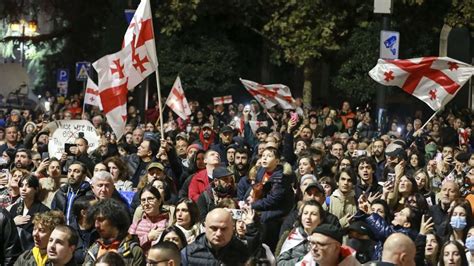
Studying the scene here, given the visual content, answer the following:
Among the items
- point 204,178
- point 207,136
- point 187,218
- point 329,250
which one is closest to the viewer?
point 329,250

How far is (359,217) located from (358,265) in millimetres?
2469

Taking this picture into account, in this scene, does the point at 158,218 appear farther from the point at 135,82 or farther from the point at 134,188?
the point at 135,82

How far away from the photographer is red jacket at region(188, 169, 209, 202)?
14141mm

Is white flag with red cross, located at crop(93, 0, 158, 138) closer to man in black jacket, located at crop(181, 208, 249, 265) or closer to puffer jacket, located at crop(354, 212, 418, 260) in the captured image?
puffer jacket, located at crop(354, 212, 418, 260)

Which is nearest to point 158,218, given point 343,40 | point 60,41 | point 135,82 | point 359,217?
point 359,217

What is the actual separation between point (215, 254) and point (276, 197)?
3.26 m

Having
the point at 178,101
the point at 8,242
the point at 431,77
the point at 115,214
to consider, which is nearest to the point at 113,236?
the point at 115,214

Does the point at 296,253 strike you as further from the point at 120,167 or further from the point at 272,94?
the point at 272,94

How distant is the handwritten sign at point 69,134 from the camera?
18203mm

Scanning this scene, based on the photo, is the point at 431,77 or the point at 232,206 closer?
the point at 232,206

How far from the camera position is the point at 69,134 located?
60.3ft

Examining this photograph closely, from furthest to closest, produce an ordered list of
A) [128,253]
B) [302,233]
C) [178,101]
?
[178,101], [302,233], [128,253]

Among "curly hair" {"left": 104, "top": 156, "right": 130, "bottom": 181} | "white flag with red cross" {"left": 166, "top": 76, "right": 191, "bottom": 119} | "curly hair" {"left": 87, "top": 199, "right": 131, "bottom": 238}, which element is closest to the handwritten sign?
"white flag with red cross" {"left": 166, "top": 76, "right": 191, "bottom": 119}

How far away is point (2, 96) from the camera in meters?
47.6
